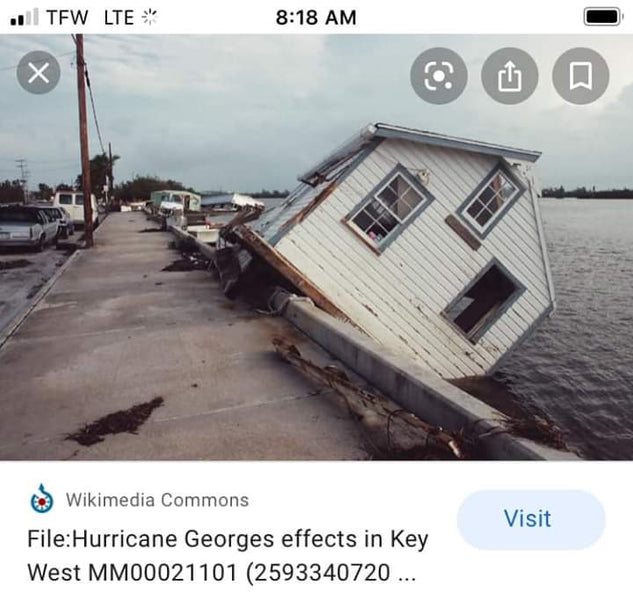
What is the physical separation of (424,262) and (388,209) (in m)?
1.06

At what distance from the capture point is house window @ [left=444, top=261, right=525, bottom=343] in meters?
9.40

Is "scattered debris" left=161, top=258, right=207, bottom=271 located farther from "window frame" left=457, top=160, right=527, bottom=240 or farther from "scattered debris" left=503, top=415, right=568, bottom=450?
"scattered debris" left=503, top=415, right=568, bottom=450

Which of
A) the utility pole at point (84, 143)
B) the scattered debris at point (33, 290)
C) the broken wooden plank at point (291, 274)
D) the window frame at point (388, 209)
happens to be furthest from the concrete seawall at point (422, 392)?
the utility pole at point (84, 143)

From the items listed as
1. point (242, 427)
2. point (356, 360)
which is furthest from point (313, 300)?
point (242, 427)

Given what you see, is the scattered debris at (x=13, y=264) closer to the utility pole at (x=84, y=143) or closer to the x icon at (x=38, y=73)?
the utility pole at (x=84, y=143)

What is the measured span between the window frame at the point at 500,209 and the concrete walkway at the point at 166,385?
3981 millimetres

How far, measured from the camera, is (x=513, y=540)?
2.34 m

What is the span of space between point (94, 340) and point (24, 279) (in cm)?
812

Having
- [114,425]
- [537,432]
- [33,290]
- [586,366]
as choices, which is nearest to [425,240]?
[586,366]

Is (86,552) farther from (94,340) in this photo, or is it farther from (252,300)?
(252,300)

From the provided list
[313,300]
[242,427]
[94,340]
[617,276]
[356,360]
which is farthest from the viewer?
[617,276]

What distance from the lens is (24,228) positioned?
59.8 ft
